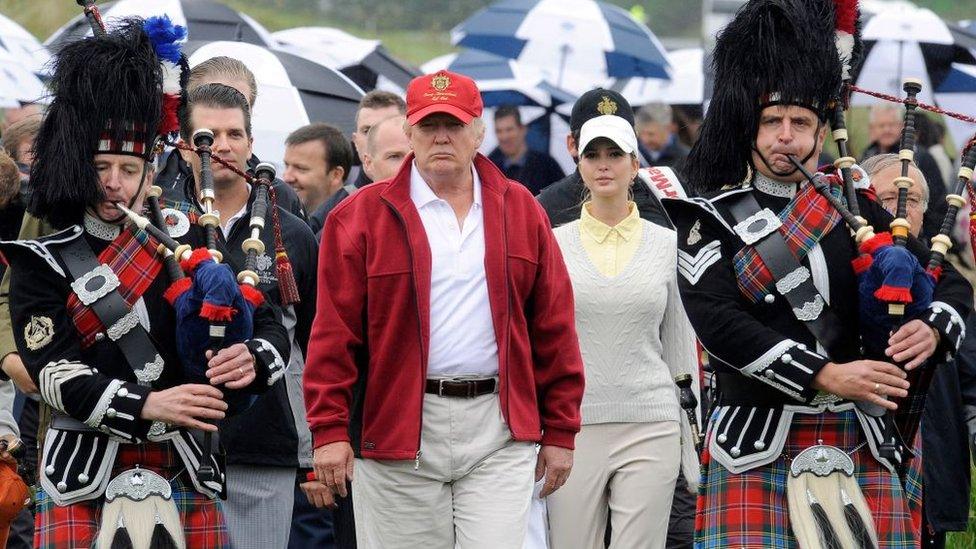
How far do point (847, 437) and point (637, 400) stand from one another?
1.35m

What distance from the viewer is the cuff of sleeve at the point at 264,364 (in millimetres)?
5777

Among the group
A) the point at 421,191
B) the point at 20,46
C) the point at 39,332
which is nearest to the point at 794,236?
the point at 421,191

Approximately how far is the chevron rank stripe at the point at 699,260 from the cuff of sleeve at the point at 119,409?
1.85 metres

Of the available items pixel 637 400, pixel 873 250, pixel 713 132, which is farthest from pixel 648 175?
pixel 873 250

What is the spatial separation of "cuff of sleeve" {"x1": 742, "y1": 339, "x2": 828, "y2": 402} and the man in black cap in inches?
77.0

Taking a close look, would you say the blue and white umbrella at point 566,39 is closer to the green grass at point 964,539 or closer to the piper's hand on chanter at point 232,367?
the green grass at point 964,539

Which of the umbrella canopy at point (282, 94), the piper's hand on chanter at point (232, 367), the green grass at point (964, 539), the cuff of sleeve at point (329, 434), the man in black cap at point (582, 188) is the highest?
the umbrella canopy at point (282, 94)

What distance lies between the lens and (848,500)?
5.80m

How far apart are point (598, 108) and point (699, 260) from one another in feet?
5.36

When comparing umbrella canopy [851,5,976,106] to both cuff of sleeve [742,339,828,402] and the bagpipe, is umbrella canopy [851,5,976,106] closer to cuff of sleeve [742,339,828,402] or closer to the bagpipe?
the bagpipe

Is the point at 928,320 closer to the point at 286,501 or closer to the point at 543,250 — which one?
the point at 543,250

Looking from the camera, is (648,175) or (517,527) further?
(648,175)

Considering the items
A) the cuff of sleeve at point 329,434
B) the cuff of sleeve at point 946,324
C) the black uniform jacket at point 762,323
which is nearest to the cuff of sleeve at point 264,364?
the cuff of sleeve at point 329,434

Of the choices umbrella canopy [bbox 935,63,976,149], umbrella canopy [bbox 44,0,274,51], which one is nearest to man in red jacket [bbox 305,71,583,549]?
umbrella canopy [bbox 44,0,274,51]
